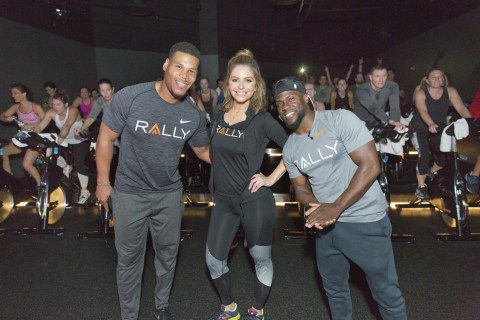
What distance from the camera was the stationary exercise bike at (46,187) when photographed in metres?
3.73

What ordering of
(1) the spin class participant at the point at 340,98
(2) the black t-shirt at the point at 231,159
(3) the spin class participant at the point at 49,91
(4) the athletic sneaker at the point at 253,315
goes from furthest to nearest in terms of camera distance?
(1) the spin class participant at the point at 340,98, (3) the spin class participant at the point at 49,91, (4) the athletic sneaker at the point at 253,315, (2) the black t-shirt at the point at 231,159

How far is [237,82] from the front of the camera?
6.35ft

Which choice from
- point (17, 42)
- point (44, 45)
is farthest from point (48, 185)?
point (44, 45)

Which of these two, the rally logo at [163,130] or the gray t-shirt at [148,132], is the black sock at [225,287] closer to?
the gray t-shirt at [148,132]

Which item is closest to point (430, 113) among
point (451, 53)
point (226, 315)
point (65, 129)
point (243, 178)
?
point (243, 178)

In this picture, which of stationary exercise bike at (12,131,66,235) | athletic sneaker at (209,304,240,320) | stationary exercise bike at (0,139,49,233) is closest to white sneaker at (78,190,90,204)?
stationary exercise bike at (12,131,66,235)

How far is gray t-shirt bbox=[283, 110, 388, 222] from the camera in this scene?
1517mm

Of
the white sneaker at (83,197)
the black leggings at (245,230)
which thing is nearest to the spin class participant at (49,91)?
the white sneaker at (83,197)

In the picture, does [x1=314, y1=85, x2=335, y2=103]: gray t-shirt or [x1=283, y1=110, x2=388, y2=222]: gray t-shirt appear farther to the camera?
[x1=314, y1=85, x2=335, y2=103]: gray t-shirt

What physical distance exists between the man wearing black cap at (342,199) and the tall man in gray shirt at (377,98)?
235 centimetres

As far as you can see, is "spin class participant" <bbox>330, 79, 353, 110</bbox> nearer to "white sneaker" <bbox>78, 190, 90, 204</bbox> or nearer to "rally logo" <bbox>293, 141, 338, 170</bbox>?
"white sneaker" <bbox>78, 190, 90, 204</bbox>

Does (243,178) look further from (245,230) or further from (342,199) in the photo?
(342,199)

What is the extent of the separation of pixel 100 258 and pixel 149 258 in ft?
1.65

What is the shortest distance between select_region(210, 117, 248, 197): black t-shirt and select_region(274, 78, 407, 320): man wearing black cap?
0.34 m
